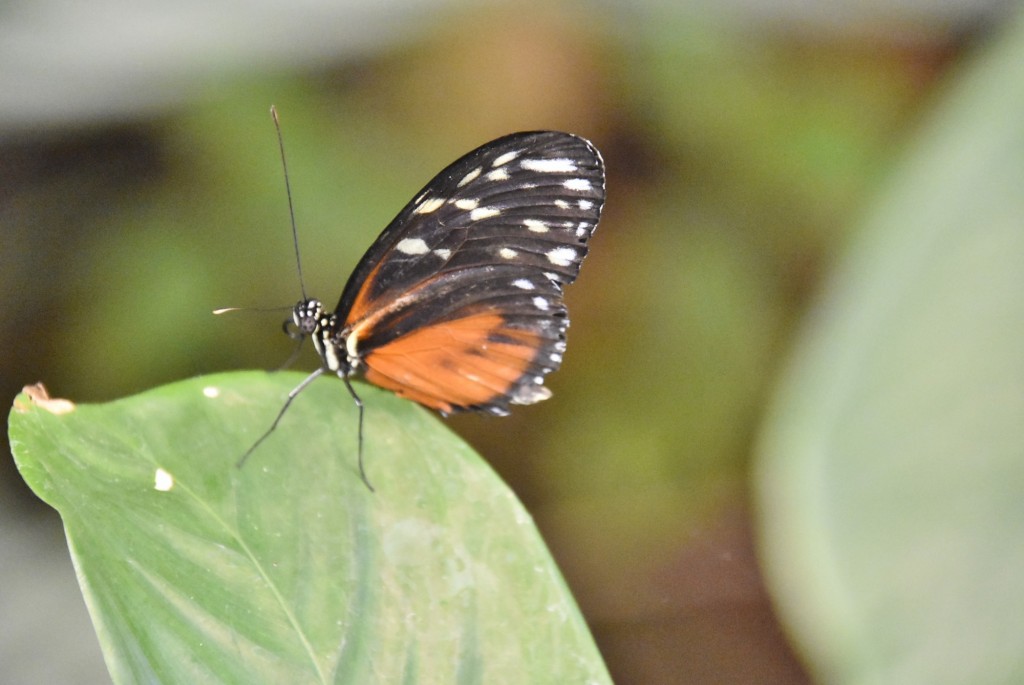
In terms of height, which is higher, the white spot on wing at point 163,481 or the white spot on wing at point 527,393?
the white spot on wing at point 163,481

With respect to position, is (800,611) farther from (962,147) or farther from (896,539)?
(962,147)

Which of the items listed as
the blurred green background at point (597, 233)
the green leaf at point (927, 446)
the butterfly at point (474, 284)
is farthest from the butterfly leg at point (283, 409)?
the blurred green background at point (597, 233)

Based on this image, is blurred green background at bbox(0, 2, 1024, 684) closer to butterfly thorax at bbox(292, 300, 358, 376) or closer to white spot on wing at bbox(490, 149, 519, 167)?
butterfly thorax at bbox(292, 300, 358, 376)

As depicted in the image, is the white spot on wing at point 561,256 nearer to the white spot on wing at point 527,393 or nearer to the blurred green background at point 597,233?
the white spot on wing at point 527,393

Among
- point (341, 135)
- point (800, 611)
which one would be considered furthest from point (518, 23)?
point (800, 611)

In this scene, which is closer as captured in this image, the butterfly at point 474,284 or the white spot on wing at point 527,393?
the butterfly at point 474,284

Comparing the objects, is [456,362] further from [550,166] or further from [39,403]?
[39,403]
